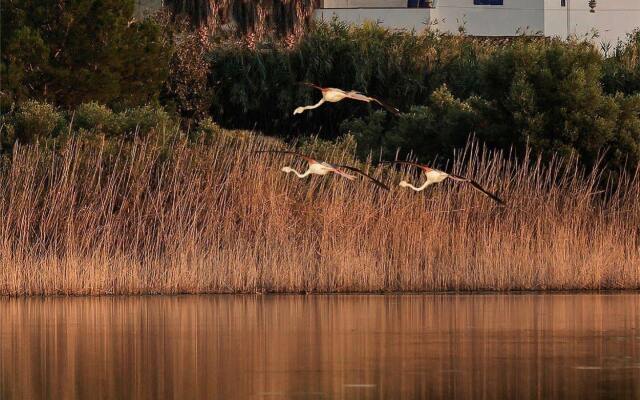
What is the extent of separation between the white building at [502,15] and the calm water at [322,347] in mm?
37029

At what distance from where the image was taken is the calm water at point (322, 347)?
11.2m

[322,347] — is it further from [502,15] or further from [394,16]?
[502,15]

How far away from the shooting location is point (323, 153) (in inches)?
1000

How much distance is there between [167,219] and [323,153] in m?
5.64

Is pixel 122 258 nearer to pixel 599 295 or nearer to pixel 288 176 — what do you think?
pixel 288 176

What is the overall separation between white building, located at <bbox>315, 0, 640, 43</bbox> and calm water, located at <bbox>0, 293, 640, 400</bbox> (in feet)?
121

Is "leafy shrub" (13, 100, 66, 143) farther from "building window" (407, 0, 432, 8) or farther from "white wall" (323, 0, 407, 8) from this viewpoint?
"white wall" (323, 0, 407, 8)

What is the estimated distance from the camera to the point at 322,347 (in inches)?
537

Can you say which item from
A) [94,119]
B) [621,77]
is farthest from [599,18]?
[94,119]

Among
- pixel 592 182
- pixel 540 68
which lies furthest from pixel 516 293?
pixel 540 68

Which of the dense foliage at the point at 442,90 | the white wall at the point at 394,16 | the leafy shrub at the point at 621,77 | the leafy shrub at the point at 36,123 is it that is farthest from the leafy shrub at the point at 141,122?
the white wall at the point at 394,16

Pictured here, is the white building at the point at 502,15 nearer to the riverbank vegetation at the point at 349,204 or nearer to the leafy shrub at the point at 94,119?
the riverbank vegetation at the point at 349,204

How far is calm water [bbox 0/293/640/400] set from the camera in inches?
440

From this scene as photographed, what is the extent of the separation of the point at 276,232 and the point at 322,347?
6.48m
